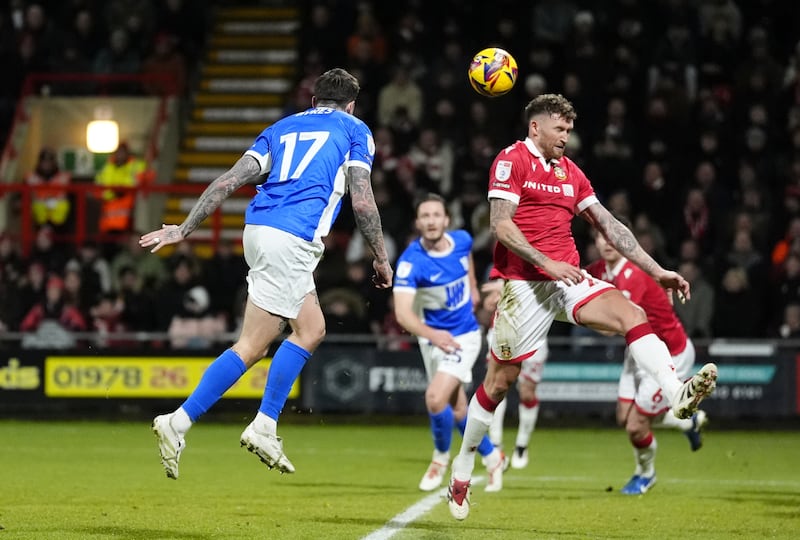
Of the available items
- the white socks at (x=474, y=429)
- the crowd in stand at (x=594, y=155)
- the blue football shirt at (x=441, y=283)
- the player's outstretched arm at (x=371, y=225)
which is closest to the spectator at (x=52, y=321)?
the crowd in stand at (x=594, y=155)

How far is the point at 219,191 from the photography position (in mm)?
8078

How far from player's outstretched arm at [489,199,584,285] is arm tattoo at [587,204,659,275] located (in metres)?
0.41

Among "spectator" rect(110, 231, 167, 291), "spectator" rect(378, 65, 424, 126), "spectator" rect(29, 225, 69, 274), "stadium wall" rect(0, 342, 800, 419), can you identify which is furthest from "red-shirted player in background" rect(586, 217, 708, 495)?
"spectator" rect(29, 225, 69, 274)

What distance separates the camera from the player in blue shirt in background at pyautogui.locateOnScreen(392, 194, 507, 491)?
11.4m

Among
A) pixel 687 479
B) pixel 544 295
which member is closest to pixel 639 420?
pixel 687 479

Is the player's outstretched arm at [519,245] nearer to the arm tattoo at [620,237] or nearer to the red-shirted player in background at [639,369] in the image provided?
the arm tattoo at [620,237]

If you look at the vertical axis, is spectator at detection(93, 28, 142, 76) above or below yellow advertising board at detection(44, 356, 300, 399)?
above

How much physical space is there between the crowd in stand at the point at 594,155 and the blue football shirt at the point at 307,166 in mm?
9746

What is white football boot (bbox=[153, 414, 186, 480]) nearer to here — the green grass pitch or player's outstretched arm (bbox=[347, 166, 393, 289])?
the green grass pitch

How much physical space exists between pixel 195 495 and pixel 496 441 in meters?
3.16

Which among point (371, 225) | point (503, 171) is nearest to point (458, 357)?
point (503, 171)

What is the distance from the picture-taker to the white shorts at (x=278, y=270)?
26.9 ft

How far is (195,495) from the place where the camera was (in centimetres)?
1059

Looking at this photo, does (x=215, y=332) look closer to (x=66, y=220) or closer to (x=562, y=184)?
(x=66, y=220)
